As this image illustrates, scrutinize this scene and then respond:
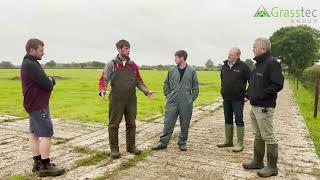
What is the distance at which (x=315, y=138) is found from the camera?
30.6ft

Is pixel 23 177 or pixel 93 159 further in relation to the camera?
pixel 93 159

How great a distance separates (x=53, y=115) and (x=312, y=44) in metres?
60.6

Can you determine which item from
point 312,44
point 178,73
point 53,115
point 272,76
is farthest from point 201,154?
point 312,44

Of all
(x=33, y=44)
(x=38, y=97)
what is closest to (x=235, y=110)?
(x=38, y=97)

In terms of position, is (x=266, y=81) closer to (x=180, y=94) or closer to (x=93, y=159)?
(x=180, y=94)

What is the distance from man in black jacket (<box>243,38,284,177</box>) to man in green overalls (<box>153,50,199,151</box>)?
1.82 meters

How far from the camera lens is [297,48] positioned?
65.2m

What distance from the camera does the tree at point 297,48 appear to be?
64062 mm

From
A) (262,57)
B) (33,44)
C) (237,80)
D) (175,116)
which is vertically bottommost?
(175,116)

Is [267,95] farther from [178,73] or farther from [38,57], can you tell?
[38,57]

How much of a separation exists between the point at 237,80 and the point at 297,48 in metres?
61.8

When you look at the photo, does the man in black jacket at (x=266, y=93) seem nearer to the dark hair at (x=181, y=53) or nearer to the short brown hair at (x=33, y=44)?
the dark hair at (x=181, y=53)

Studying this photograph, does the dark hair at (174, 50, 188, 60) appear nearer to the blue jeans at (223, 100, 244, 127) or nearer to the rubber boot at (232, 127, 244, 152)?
the blue jeans at (223, 100, 244, 127)

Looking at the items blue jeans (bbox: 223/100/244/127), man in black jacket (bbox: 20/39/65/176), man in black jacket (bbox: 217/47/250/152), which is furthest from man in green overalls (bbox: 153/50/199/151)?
man in black jacket (bbox: 20/39/65/176)
